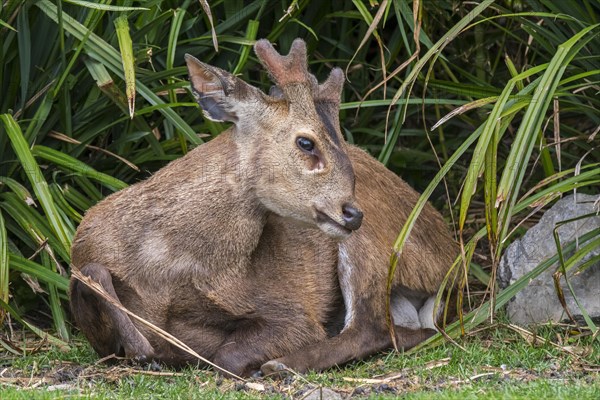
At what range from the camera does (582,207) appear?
6809mm

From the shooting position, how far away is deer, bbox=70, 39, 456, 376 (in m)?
5.81

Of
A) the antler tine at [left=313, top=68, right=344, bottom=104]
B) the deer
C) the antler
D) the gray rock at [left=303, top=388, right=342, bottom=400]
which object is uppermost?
the antler

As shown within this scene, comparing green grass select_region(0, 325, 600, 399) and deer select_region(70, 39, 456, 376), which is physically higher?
deer select_region(70, 39, 456, 376)

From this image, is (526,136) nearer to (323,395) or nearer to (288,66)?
(288,66)

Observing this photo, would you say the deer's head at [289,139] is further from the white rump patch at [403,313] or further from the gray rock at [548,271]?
the gray rock at [548,271]

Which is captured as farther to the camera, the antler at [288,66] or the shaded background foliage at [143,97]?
the shaded background foliage at [143,97]

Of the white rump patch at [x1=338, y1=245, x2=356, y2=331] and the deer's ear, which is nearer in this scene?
the deer's ear

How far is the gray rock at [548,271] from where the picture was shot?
653cm

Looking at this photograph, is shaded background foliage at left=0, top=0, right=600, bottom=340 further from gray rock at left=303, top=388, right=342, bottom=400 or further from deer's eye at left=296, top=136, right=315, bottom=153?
gray rock at left=303, top=388, right=342, bottom=400

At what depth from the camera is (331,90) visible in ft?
20.2

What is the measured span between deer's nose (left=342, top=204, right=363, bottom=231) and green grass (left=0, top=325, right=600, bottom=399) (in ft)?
2.33

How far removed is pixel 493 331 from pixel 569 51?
60.9 inches

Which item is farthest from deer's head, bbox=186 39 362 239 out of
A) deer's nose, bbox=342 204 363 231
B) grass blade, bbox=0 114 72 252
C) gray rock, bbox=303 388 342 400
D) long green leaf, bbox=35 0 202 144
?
grass blade, bbox=0 114 72 252

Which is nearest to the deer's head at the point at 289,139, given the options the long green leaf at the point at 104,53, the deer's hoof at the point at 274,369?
the deer's hoof at the point at 274,369
